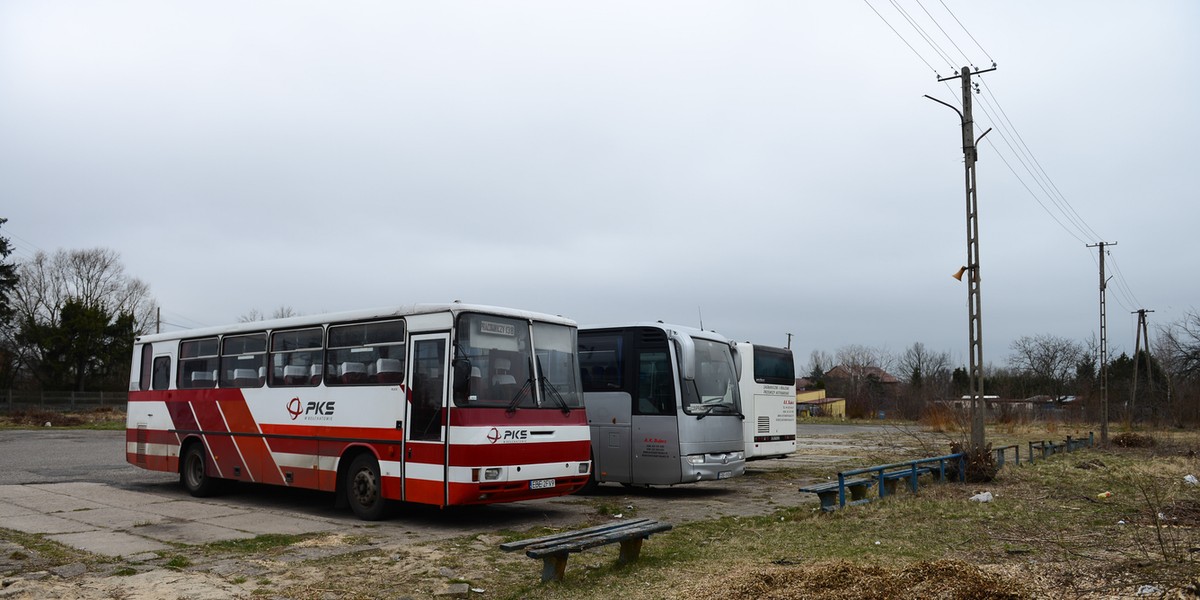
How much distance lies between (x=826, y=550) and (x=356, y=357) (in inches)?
264

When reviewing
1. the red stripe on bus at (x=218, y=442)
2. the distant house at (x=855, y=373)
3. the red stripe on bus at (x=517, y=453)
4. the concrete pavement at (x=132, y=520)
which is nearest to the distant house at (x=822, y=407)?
the distant house at (x=855, y=373)

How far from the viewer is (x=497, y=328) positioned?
464 inches

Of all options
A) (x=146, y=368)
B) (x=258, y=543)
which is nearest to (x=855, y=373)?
(x=146, y=368)

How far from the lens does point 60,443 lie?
96.5ft

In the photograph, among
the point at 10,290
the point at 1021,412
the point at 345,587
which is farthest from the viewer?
the point at 10,290

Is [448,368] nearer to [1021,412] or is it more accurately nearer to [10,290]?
[1021,412]

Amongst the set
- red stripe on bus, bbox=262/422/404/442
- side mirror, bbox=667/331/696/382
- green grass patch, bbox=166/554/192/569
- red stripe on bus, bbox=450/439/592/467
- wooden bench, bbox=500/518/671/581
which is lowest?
green grass patch, bbox=166/554/192/569

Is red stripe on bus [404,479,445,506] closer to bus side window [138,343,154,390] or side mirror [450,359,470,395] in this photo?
side mirror [450,359,470,395]

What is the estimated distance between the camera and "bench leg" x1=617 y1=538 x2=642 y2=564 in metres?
8.70

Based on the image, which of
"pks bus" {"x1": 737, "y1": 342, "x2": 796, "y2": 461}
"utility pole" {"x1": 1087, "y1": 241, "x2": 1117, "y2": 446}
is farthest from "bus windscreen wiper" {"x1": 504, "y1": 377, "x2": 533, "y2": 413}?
"utility pole" {"x1": 1087, "y1": 241, "x2": 1117, "y2": 446}

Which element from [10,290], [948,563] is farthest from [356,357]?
[10,290]

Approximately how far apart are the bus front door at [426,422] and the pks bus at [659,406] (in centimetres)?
445

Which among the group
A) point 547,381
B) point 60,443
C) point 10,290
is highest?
point 10,290

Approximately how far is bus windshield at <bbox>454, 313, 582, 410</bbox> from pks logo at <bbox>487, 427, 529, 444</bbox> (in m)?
0.32
